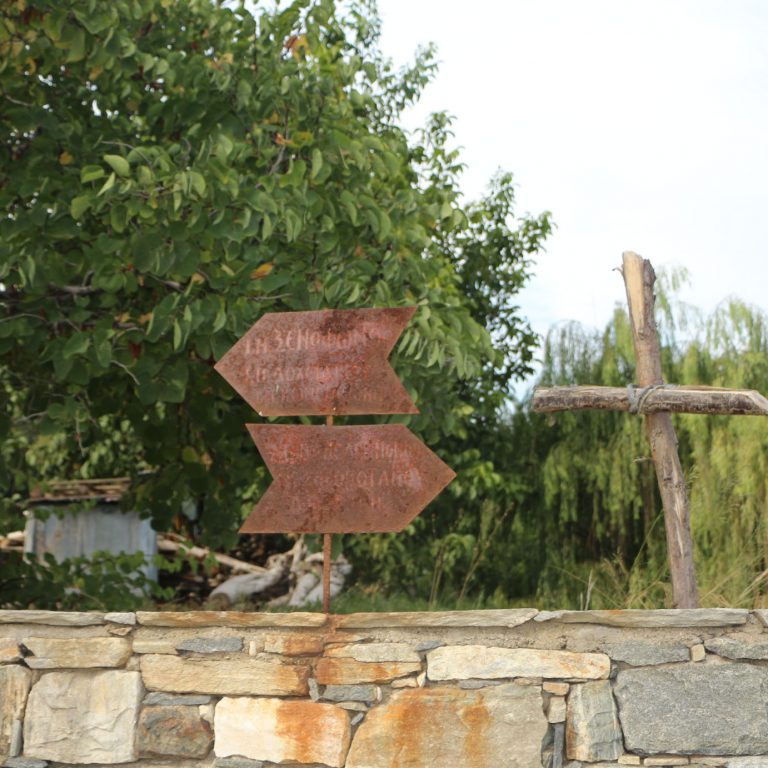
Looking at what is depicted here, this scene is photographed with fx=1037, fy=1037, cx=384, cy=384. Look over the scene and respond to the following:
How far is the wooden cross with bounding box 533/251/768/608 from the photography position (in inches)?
158

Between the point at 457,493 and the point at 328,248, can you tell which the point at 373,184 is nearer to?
the point at 328,248

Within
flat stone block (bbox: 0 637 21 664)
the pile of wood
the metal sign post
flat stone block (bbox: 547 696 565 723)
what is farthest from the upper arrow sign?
the pile of wood

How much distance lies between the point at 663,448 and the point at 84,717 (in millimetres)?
2472

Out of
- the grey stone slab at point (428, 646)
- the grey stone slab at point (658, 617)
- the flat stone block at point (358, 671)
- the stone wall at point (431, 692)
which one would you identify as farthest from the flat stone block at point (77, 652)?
the grey stone slab at point (658, 617)

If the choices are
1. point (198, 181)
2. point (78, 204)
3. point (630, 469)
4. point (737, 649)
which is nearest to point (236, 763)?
point (737, 649)

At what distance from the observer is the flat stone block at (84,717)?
3920mm

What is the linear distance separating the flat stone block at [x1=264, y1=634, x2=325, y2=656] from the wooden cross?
4.09 feet

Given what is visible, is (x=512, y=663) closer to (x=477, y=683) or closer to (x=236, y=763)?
(x=477, y=683)

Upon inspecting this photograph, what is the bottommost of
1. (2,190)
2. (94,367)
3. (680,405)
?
(680,405)

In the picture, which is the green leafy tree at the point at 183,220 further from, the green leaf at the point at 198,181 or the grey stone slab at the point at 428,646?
the grey stone slab at the point at 428,646

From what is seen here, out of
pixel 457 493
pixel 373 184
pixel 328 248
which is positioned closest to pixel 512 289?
pixel 457 493

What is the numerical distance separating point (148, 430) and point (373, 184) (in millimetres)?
2323

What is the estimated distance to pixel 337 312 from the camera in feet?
13.2

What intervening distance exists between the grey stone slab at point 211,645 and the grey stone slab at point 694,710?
1401mm
